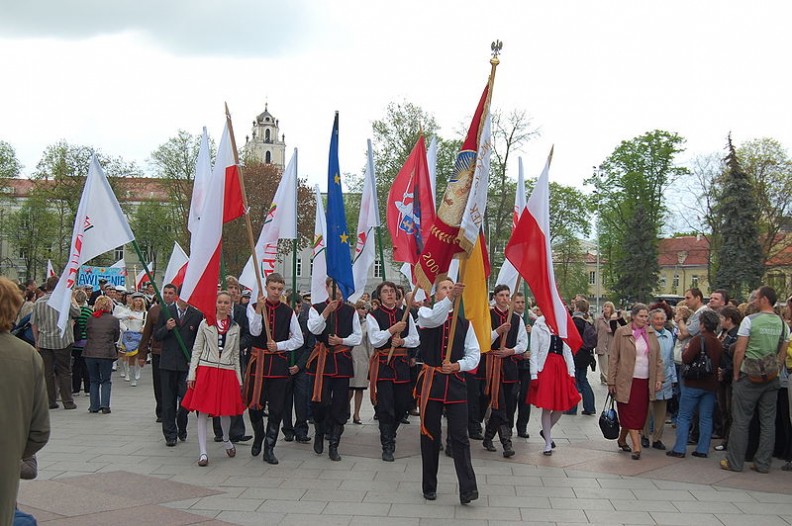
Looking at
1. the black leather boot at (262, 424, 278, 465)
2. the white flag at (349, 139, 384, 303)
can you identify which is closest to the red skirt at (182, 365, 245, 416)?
the black leather boot at (262, 424, 278, 465)

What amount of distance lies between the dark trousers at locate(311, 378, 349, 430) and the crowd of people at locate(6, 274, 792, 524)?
2cm

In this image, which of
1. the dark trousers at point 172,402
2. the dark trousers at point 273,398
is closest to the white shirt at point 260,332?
the dark trousers at point 273,398

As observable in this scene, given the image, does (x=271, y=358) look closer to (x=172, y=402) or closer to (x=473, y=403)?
(x=172, y=402)

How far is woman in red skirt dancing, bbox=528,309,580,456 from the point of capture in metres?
9.68

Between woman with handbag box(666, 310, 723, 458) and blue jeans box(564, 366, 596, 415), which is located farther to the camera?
blue jeans box(564, 366, 596, 415)

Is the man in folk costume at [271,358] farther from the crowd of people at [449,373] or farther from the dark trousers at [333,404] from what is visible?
the dark trousers at [333,404]

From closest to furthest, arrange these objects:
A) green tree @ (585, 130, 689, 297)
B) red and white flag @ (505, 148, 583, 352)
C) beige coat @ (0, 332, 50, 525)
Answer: beige coat @ (0, 332, 50, 525), red and white flag @ (505, 148, 583, 352), green tree @ (585, 130, 689, 297)

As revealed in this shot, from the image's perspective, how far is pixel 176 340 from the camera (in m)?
10.2

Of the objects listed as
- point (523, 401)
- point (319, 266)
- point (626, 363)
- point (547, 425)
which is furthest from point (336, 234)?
point (626, 363)

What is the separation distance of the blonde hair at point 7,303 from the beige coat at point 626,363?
295 inches

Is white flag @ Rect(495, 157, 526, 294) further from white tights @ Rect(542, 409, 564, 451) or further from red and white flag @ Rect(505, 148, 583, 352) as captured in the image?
white tights @ Rect(542, 409, 564, 451)

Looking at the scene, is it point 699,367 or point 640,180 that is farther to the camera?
point 640,180

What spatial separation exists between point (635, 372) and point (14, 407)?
25.1 ft

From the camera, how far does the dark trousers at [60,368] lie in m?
13.3
